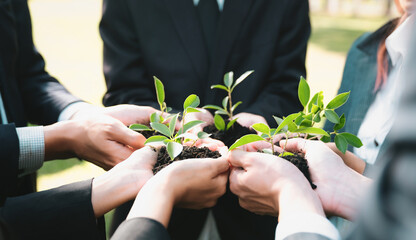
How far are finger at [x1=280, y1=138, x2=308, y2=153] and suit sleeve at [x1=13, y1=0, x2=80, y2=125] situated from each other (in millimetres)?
1266

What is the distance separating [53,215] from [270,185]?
2.47 ft

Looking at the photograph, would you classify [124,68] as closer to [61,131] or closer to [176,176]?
[61,131]

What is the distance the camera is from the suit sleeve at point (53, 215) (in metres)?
1.16

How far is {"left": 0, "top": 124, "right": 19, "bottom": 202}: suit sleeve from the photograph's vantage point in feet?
4.87

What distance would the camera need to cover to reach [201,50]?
2.21 meters

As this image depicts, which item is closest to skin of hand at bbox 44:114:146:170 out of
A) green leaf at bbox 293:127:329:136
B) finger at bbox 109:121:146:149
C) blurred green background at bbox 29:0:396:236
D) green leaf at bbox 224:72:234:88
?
finger at bbox 109:121:146:149

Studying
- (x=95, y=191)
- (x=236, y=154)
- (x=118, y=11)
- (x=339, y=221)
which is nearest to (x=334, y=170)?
(x=236, y=154)

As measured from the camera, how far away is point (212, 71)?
2.18m

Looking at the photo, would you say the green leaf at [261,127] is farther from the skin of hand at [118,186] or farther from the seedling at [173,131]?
the skin of hand at [118,186]

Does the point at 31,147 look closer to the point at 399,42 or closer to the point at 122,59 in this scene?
the point at 122,59

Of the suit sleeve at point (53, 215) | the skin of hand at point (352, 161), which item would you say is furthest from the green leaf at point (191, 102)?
the skin of hand at point (352, 161)

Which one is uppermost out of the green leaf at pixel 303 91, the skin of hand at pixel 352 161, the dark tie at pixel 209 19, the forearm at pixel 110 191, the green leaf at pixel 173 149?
the dark tie at pixel 209 19

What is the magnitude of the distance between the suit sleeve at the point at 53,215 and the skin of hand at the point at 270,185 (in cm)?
57

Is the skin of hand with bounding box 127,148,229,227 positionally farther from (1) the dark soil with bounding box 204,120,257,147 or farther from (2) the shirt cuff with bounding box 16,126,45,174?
(2) the shirt cuff with bounding box 16,126,45,174
